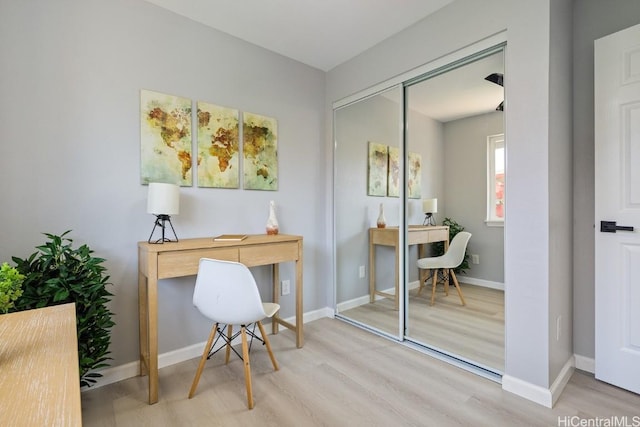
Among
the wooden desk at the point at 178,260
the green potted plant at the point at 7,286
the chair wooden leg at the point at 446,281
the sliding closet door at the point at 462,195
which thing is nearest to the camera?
the green potted plant at the point at 7,286

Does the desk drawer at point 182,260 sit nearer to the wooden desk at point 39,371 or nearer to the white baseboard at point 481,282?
the wooden desk at point 39,371

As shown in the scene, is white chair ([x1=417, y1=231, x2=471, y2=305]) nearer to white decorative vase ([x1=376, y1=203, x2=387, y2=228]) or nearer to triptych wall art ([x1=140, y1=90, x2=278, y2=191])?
white decorative vase ([x1=376, y1=203, x2=387, y2=228])

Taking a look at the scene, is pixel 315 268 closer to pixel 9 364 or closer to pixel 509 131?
pixel 509 131

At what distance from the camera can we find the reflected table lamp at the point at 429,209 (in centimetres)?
235

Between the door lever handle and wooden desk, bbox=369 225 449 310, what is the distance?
88cm

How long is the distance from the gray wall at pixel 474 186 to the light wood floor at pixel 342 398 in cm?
71

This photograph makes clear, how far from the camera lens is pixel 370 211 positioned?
2.83m

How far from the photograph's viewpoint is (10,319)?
101cm

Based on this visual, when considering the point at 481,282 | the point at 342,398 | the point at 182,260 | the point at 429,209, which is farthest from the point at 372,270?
the point at 182,260

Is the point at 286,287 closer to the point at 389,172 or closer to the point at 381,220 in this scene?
the point at 381,220

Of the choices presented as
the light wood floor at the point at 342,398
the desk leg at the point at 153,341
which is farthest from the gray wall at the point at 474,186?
the desk leg at the point at 153,341

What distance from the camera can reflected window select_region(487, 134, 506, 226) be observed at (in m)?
1.94

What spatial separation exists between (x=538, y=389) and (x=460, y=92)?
191cm

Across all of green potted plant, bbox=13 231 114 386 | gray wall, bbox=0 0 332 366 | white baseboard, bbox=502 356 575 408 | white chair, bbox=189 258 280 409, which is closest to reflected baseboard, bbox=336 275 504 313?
white baseboard, bbox=502 356 575 408
